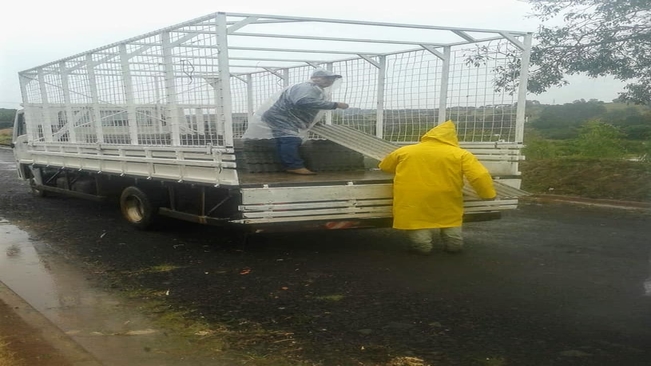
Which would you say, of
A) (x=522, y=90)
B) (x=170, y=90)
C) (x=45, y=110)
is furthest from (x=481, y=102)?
(x=45, y=110)

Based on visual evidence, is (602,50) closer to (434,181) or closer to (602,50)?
(602,50)

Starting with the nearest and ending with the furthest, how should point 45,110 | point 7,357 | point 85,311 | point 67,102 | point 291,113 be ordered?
point 7,357, point 85,311, point 291,113, point 67,102, point 45,110

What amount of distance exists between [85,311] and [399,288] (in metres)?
2.62

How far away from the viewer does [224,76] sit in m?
5.45

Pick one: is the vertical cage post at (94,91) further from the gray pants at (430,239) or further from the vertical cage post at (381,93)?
the gray pants at (430,239)

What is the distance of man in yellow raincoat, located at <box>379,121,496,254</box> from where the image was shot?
5848 millimetres

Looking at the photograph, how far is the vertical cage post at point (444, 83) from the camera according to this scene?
284 inches

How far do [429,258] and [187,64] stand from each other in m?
3.22

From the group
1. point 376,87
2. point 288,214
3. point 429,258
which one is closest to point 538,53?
point 376,87

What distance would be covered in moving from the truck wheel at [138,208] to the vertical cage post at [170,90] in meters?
1.31

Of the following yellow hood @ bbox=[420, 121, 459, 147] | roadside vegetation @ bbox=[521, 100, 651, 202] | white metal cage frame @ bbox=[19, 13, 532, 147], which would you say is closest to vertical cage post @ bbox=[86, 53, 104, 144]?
white metal cage frame @ bbox=[19, 13, 532, 147]

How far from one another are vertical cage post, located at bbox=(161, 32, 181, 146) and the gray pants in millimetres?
2797

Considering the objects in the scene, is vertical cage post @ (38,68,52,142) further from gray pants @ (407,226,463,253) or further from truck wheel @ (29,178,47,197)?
gray pants @ (407,226,463,253)

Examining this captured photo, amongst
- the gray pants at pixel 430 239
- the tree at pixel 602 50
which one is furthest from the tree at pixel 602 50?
the gray pants at pixel 430 239
